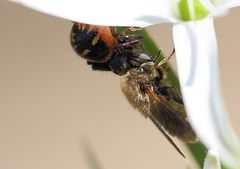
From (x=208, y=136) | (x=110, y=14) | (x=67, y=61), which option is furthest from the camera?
(x=67, y=61)

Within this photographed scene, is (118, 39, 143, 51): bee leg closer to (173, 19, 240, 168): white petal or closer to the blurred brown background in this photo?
(173, 19, 240, 168): white petal

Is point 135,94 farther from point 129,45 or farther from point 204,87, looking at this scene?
point 204,87

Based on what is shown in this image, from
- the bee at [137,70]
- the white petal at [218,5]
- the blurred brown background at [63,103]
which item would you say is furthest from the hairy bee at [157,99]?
the blurred brown background at [63,103]

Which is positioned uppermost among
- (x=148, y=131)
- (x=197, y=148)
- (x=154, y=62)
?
(x=154, y=62)

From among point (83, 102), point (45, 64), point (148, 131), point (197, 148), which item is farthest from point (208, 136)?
point (45, 64)

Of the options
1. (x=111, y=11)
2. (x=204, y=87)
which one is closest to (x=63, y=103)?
(x=111, y=11)

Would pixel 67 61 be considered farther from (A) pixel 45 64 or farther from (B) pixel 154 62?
(B) pixel 154 62

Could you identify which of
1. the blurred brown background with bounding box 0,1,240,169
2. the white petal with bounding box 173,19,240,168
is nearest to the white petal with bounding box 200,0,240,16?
the white petal with bounding box 173,19,240,168

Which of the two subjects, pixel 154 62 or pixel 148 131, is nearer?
pixel 154 62
